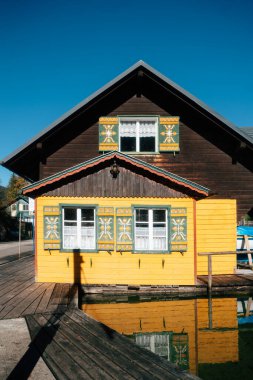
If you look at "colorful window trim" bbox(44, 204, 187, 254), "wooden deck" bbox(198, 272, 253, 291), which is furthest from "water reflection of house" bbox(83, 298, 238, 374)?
"colorful window trim" bbox(44, 204, 187, 254)

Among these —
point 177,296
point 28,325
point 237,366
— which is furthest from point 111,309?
point 237,366

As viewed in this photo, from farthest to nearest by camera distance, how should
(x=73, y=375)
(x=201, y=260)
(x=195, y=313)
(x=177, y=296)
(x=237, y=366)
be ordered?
(x=201, y=260), (x=177, y=296), (x=195, y=313), (x=237, y=366), (x=73, y=375)

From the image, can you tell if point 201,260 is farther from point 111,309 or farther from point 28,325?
point 28,325

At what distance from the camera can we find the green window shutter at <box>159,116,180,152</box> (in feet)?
42.9

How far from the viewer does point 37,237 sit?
37.2 ft

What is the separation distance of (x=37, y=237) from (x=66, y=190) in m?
1.93

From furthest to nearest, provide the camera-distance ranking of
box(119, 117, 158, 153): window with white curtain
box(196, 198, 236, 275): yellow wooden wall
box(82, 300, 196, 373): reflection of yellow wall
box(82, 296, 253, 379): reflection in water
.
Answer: box(119, 117, 158, 153): window with white curtain → box(196, 198, 236, 275): yellow wooden wall → box(82, 300, 196, 373): reflection of yellow wall → box(82, 296, 253, 379): reflection in water

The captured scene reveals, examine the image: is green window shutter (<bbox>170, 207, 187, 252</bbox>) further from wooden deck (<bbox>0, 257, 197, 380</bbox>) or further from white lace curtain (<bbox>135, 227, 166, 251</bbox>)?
wooden deck (<bbox>0, 257, 197, 380</bbox>)

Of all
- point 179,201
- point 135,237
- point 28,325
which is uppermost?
point 179,201

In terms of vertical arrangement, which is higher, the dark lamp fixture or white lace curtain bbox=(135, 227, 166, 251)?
the dark lamp fixture

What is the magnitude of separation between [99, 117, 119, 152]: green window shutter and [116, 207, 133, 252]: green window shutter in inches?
120

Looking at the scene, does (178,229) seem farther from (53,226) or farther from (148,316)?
(53,226)

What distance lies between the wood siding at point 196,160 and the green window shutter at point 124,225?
283 centimetres

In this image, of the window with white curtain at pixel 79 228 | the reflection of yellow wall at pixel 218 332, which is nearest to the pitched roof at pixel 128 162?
the window with white curtain at pixel 79 228
